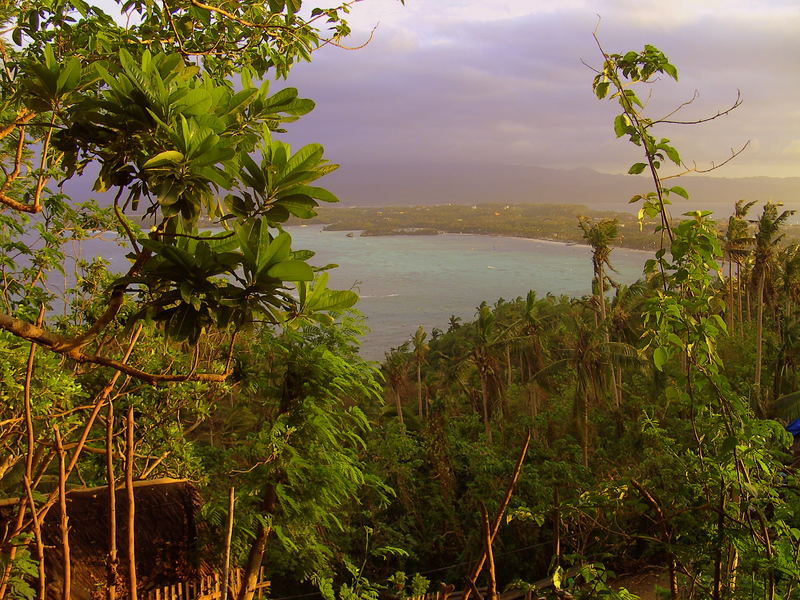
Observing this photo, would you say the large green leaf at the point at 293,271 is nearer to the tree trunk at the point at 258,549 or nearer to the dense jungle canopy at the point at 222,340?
the dense jungle canopy at the point at 222,340

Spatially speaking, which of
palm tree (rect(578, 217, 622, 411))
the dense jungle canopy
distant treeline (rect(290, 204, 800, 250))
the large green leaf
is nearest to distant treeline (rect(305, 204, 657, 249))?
distant treeline (rect(290, 204, 800, 250))

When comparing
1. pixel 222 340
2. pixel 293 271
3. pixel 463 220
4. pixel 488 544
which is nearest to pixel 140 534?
pixel 222 340

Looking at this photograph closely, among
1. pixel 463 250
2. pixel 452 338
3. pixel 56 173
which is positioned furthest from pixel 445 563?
pixel 463 250

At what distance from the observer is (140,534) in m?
4.64

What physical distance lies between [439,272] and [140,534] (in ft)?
197

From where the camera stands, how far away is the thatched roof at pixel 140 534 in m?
4.25

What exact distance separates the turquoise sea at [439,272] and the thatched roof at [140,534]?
25.6 m

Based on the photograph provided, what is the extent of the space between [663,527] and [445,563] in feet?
41.5

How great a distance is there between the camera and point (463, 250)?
3255 inches

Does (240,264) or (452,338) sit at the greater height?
(240,264)

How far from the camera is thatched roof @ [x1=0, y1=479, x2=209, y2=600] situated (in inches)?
167

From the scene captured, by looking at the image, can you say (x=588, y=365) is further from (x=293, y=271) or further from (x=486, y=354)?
(x=293, y=271)

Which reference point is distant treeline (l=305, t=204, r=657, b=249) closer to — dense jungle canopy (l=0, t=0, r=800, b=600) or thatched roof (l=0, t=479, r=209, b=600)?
dense jungle canopy (l=0, t=0, r=800, b=600)

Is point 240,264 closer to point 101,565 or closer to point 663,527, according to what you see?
point 663,527
